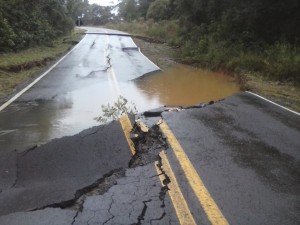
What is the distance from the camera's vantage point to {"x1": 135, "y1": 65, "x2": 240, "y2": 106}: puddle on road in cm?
1163

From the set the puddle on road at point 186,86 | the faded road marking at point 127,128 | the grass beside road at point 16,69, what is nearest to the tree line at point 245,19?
the puddle on road at point 186,86

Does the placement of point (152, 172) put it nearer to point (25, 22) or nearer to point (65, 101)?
point (65, 101)

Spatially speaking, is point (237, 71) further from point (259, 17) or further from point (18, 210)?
point (18, 210)

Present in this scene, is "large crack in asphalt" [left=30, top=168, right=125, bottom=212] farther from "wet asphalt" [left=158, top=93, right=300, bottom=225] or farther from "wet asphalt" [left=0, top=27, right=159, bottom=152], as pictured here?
"wet asphalt" [left=0, top=27, right=159, bottom=152]

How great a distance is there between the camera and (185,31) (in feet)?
93.0

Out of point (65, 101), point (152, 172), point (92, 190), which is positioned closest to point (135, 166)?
point (152, 172)

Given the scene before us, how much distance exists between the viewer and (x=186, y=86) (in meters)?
14.1

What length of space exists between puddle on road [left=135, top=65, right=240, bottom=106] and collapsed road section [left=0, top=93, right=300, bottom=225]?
425 centimetres

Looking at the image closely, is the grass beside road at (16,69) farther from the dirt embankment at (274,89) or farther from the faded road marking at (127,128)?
the dirt embankment at (274,89)

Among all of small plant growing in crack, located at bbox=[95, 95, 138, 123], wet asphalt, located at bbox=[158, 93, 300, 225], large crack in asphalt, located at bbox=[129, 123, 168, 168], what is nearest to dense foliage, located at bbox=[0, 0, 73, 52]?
small plant growing in crack, located at bbox=[95, 95, 138, 123]

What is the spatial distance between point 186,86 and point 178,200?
10.2 m

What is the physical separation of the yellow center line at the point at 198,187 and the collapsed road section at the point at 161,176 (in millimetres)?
10

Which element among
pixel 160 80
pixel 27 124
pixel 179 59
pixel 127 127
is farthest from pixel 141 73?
pixel 127 127

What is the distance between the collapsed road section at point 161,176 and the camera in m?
3.84
